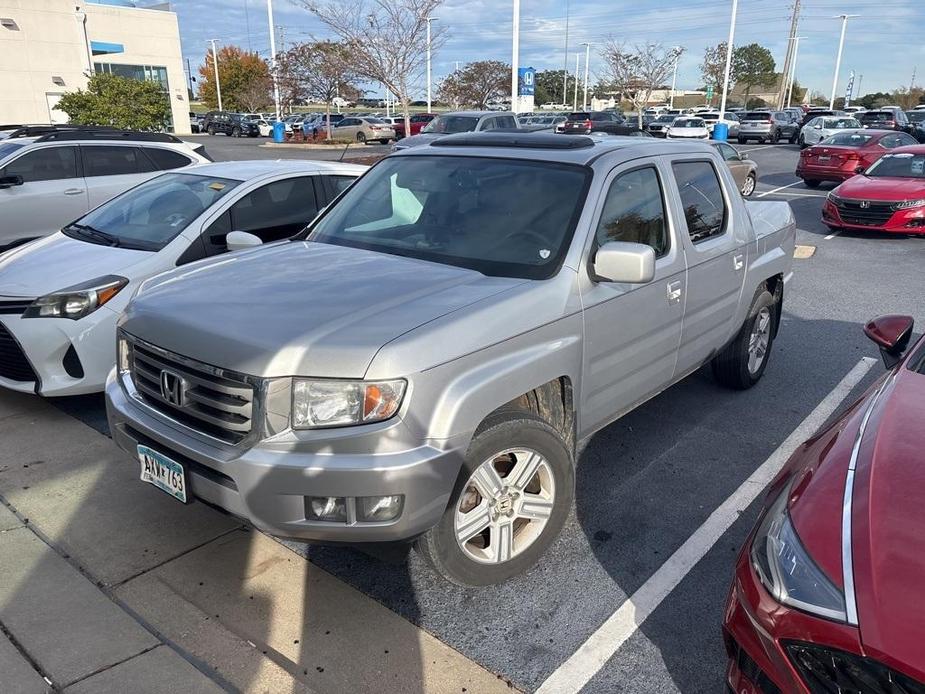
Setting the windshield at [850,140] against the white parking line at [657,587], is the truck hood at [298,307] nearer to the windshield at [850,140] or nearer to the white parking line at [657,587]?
the white parking line at [657,587]

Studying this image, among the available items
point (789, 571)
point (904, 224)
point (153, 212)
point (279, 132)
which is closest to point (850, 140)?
point (904, 224)

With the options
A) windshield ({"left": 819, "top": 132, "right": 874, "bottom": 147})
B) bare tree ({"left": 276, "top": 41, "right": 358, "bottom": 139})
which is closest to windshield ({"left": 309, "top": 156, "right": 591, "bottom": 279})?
windshield ({"left": 819, "top": 132, "right": 874, "bottom": 147})

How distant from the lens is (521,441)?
3092mm

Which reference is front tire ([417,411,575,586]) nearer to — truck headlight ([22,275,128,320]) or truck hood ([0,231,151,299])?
truck headlight ([22,275,128,320])

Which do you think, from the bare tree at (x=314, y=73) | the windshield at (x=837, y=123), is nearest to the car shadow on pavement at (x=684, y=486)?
the windshield at (x=837, y=123)

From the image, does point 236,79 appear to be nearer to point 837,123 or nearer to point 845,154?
point 837,123

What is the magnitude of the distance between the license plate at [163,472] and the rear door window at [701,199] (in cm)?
308

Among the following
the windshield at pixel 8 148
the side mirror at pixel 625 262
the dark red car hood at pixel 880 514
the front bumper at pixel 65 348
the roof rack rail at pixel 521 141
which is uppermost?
the roof rack rail at pixel 521 141

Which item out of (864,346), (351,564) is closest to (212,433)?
(351,564)

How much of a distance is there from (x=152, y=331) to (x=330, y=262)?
919 mm

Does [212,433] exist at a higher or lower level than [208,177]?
lower

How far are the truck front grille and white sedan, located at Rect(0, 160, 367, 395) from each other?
1.65 meters

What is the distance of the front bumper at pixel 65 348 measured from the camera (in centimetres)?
470

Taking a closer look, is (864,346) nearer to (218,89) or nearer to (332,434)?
(332,434)
